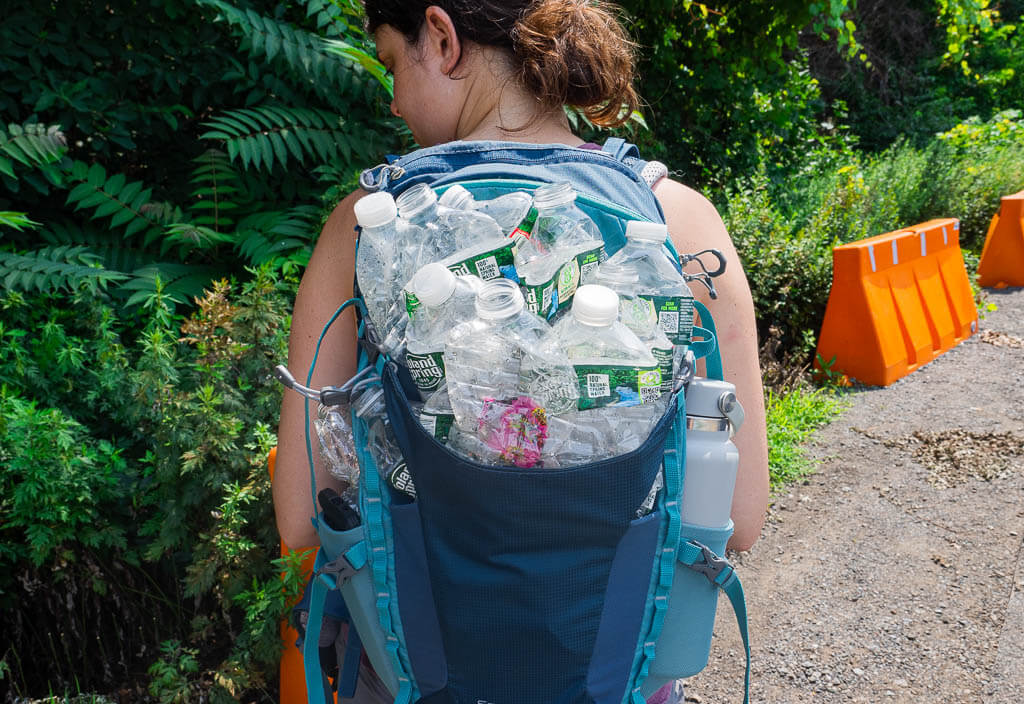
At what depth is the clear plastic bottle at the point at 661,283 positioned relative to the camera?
1322 mm

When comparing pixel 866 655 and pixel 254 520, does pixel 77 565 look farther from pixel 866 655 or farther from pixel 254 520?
pixel 866 655

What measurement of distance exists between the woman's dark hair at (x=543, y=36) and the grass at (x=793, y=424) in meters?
3.38

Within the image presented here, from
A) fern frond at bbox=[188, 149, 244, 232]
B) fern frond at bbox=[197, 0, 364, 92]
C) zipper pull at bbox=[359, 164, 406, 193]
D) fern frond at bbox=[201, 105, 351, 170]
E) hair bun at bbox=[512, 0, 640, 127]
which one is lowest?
zipper pull at bbox=[359, 164, 406, 193]

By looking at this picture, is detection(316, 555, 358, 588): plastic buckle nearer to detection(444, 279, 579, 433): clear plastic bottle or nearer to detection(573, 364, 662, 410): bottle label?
detection(444, 279, 579, 433): clear plastic bottle

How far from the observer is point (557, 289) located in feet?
4.20

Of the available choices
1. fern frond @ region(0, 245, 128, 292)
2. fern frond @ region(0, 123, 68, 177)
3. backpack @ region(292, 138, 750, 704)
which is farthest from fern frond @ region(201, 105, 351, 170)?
backpack @ region(292, 138, 750, 704)

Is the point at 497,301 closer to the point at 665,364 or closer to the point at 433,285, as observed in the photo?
the point at 433,285

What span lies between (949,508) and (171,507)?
392cm

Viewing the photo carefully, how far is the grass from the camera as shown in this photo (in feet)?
14.9

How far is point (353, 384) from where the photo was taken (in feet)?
4.40

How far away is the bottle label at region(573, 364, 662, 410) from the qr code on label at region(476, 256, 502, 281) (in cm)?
21

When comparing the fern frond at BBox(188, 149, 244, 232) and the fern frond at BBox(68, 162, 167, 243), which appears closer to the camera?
the fern frond at BBox(68, 162, 167, 243)

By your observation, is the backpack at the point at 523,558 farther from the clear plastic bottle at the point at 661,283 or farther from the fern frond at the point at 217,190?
the fern frond at the point at 217,190

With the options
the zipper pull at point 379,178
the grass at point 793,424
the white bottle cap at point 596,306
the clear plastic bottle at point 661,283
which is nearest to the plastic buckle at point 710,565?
the clear plastic bottle at point 661,283
